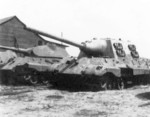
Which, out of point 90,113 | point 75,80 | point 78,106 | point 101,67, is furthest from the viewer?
point 75,80

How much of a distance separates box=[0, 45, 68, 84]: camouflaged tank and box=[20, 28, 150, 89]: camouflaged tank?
4.49ft

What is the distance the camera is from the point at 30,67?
613 inches

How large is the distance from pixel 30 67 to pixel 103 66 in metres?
4.57

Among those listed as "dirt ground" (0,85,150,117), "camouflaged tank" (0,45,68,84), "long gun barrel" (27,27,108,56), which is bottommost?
"dirt ground" (0,85,150,117)

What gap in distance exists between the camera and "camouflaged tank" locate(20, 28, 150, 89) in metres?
12.6

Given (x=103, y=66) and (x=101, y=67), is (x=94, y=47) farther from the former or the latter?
(x=101, y=67)

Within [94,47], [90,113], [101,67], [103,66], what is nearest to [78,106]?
[90,113]

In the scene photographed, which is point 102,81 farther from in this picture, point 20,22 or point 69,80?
point 20,22

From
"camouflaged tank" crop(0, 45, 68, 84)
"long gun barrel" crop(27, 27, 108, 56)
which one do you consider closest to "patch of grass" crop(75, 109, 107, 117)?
Answer: "long gun barrel" crop(27, 27, 108, 56)

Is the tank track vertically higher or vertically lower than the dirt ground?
higher

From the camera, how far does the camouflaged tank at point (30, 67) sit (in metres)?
15.8

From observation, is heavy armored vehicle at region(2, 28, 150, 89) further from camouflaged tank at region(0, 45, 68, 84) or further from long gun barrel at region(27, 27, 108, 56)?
camouflaged tank at region(0, 45, 68, 84)

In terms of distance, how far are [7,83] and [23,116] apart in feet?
35.0

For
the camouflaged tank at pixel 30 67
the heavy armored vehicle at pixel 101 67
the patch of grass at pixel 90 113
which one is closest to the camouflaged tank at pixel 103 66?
the heavy armored vehicle at pixel 101 67
